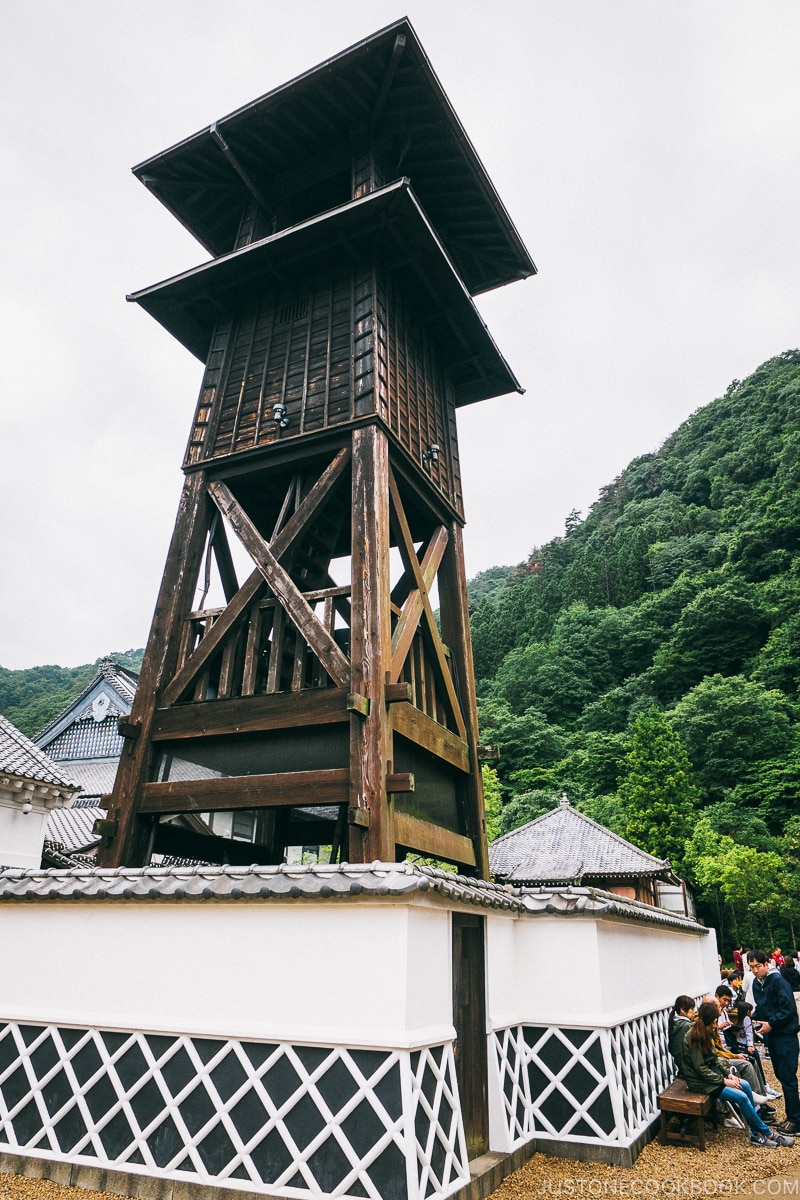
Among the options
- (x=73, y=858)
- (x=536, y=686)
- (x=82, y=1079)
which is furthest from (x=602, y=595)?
(x=82, y=1079)

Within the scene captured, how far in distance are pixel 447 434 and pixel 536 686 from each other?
1579 inches

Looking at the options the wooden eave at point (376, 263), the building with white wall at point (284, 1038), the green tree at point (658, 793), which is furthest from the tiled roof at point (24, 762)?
the green tree at point (658, 793)

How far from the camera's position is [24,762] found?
1345 cm

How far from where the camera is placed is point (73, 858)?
15.8 metres

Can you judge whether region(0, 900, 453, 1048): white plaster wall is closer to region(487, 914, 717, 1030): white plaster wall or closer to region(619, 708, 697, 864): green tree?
region(487, 914, 717, 1030): white plaster wall

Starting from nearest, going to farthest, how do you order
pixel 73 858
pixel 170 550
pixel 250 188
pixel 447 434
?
1. pixel 170 550
2. pixel 250 188
3. pixel 447 434
4. pixel 73 858

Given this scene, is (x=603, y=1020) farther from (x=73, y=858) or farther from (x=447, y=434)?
(x=73, y=858)

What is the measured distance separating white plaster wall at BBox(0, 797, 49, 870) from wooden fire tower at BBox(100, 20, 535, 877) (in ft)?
21.9

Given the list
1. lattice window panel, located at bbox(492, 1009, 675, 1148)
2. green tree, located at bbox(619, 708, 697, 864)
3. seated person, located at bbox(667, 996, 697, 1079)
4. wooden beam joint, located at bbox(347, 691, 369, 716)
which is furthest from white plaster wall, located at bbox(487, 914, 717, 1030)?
green tree, located at bbox(619, 708, 697, 864)

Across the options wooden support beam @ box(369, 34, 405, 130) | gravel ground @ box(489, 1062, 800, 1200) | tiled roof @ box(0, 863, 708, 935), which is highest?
wooden support beam @ box(369, 34, 405, 130)

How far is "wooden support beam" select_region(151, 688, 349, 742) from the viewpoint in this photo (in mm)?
6262

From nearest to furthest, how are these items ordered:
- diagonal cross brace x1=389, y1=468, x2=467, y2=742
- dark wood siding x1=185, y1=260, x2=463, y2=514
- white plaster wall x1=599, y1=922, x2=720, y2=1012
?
white plaster wall x1=599, y1=922, x2=720, y2=1012 < diagonal cross brace x1=389, y1=468, x2=467, y2=742 < dark wood siding x1=185, y1=260, x2=463, y2=514

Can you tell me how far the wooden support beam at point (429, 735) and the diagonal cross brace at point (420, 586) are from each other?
12.3 inches

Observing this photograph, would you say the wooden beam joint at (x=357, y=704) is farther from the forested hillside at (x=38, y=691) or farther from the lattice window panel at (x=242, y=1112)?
the forested hillside at (x=38, y=691)
